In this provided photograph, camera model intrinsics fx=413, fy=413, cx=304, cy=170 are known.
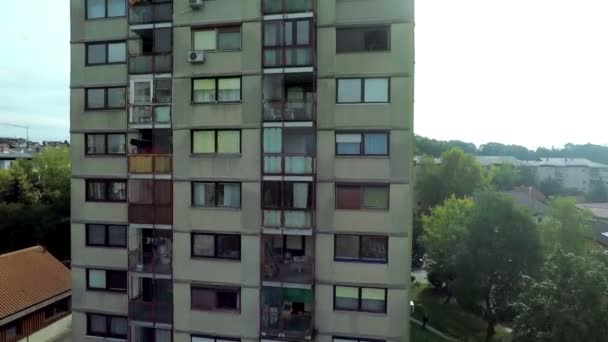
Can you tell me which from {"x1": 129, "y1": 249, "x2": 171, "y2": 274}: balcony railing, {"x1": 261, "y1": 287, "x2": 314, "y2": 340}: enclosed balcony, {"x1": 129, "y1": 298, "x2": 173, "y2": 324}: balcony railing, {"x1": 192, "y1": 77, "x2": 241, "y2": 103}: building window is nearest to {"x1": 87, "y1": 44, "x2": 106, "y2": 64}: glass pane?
{"x1": 192, "y1": 77, "x2": 241, "y2": 103}: building window

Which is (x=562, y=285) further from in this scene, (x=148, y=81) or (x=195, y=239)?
(x=148, y=81)

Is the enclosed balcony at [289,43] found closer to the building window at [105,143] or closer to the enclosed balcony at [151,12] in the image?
the enclosed balcony at [151,12]

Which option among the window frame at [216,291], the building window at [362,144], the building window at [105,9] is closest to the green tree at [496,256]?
the building window at [362,144]

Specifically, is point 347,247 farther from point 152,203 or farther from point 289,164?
point 152,203

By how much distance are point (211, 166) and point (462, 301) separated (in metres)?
22.9

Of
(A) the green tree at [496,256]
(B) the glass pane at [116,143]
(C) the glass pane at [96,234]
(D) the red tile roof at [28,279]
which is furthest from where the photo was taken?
(A) the green tree at [496,256]

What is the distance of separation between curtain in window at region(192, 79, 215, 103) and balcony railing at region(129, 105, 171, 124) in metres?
1.39

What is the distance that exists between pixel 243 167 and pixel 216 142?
5.68ft

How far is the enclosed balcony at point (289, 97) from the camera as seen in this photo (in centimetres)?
1716

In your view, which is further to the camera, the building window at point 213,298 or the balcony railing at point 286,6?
the building window at point 213,298

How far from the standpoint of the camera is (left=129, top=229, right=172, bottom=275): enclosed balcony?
1883 centimetres

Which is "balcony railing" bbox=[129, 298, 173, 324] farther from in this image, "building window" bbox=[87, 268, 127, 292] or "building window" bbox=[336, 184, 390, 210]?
"building window" bbox=[336, 184, 390, 210]

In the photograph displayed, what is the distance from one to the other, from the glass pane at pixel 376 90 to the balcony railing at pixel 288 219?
5359 mm

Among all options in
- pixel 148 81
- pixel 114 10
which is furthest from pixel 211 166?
pixel 114 10
